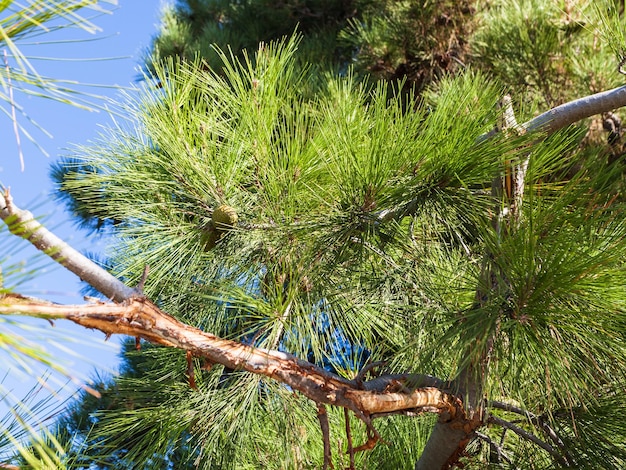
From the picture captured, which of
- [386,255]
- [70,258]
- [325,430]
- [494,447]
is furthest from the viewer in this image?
[494,447]

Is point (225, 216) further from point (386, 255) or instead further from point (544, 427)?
point (544, 427)

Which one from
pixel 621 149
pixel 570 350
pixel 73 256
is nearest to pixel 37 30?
pixel 73 256

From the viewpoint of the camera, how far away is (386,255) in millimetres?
792

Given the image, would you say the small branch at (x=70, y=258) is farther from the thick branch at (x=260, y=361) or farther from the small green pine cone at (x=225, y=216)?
the small green pine cone at (x=225, y=216)

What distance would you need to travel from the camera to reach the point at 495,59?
1665 millimetres

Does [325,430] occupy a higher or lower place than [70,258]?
lower

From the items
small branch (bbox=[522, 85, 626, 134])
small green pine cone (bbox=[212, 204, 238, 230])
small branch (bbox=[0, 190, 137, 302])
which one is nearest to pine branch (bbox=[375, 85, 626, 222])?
small branch (bbox=[522, 85, 626, 134])

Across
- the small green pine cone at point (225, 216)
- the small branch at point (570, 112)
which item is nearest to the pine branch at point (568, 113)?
the small branch at point (570, 112)

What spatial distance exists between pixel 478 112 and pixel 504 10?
1.07 meters

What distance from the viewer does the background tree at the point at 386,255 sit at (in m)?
0.63

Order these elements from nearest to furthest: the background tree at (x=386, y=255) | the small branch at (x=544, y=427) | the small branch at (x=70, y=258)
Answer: the small branch at (x=70, y=258) < the background tree at (x=386, y=255) < the small branch at (x=544, y=427)

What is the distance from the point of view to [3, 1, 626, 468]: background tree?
2.06 feet

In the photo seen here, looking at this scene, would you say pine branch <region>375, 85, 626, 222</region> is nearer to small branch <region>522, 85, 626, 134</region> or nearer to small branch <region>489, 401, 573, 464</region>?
small branch <region>522, 85, 626, 134</region>

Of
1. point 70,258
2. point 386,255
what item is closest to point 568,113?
point 386,255
